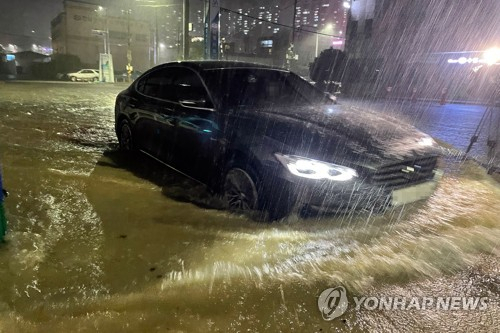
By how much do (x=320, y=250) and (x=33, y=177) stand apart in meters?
3.88

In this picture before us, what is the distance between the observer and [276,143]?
131 inches

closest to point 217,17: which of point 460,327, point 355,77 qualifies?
point 460,327

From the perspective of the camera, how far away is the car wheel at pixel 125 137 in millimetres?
5730

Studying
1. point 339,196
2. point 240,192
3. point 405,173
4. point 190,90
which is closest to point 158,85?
point 190,90

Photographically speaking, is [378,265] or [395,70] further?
[395,70]

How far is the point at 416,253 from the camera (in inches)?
126

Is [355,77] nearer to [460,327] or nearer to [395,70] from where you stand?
[395,70]

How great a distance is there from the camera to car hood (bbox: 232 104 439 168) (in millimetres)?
3193

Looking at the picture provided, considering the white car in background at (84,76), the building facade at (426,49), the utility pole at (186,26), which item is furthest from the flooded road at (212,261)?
the white car in background at (84,76)

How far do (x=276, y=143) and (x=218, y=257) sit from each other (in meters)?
1.14

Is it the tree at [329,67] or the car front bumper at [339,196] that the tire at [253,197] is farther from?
the tree at [329,67]
